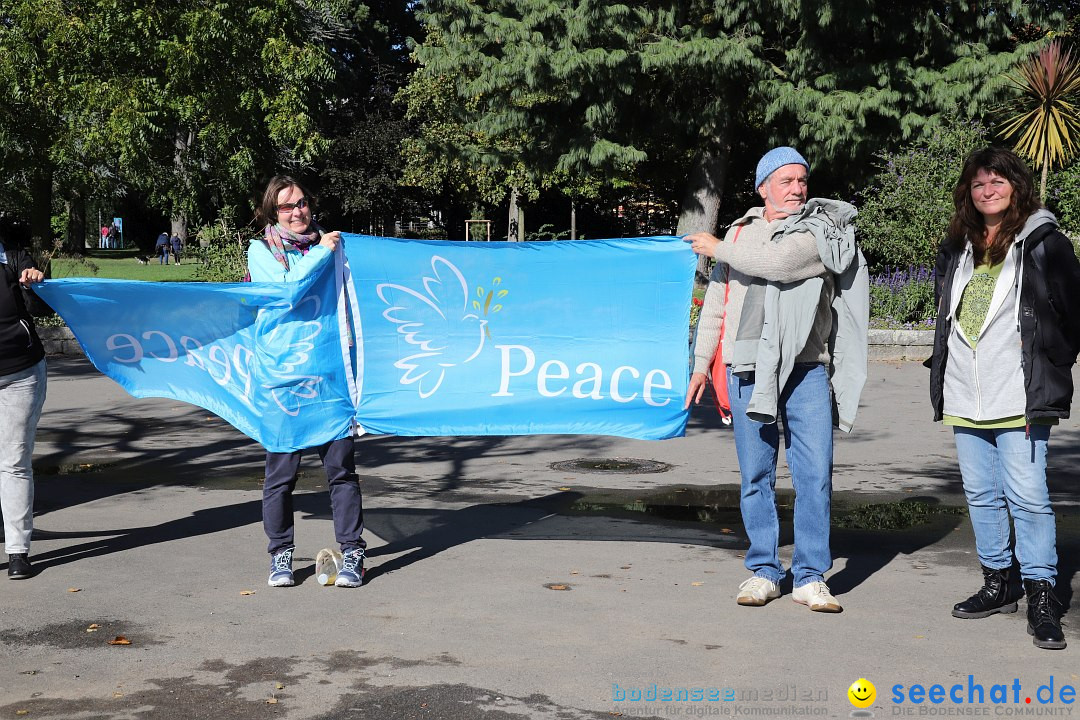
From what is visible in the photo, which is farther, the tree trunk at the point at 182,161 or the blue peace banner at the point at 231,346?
the tree trunk at the point at 182,161

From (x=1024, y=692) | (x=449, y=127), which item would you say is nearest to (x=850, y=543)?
(x=1024, y=692)

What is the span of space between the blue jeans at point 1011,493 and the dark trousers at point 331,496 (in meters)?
2.85

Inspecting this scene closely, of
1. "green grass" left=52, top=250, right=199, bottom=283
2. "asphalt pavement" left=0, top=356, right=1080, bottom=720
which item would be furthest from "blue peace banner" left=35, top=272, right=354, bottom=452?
"green grass" left=52, top=250, right=199, bottom=283

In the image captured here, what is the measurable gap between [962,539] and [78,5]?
796 inches

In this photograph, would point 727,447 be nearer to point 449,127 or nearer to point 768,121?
point 768,121

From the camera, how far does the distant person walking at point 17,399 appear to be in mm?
6277

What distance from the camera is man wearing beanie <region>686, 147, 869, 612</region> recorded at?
5.52m

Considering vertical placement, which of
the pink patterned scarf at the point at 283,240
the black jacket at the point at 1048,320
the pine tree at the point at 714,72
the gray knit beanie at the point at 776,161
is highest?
the pine tree at the point at 714,72

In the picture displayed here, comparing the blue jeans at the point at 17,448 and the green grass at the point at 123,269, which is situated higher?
the blue jeans at the point at 17,448

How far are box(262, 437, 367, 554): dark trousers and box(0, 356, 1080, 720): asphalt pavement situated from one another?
10.1 inches

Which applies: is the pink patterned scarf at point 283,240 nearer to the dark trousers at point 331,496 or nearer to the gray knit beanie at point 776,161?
the dark trousers at point 331,496

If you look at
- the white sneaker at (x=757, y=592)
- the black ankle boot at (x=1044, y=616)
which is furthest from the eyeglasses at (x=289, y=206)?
the black ankle boot at (x=1044, y=616)

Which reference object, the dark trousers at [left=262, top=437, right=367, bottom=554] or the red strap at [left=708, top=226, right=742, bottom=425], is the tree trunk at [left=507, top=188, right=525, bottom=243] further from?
the red strap at [left=708, top=226, right=742, bottom=425]

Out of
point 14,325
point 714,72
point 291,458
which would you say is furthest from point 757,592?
point 714,72
